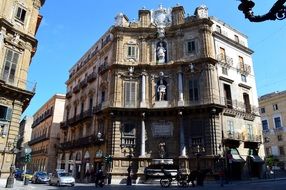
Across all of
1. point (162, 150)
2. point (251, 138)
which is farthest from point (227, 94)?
point (162, 150)

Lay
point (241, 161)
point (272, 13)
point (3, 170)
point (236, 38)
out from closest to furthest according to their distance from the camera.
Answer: point (272, 13), point (3, 170), point (241, 161), point (236, 38)

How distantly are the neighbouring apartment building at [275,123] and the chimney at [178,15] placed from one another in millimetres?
23772

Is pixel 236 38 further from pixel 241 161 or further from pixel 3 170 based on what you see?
pixel 3 170

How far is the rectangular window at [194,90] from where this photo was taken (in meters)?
26.2

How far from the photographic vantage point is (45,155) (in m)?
44.3

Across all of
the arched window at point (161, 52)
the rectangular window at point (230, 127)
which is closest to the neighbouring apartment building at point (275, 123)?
the rectangular window at point (230, 127)

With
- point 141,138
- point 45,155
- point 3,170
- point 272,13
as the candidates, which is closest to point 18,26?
point 3,170

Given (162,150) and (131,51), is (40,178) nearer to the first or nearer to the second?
(162,150)

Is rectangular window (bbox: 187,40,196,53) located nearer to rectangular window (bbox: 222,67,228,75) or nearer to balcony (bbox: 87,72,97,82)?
rectangular window (bbox: 222,67,228,75)

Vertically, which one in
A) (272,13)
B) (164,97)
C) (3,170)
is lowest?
(3,170)

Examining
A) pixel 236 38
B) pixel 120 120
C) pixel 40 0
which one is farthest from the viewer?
pixel 236 38

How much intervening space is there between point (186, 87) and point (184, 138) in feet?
17.0

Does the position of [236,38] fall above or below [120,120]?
above

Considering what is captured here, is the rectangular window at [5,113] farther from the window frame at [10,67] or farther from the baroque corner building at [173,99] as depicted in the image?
the baroque corner building at [173,99]
